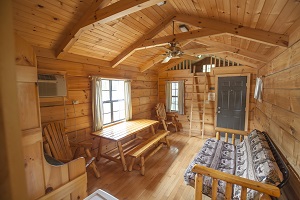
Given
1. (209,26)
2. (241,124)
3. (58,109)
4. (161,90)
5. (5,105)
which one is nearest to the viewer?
(5,105)

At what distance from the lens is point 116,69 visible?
12.8 feet

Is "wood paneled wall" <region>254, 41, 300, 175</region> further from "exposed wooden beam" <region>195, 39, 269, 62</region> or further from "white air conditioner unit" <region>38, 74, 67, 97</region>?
"white air conditioner unit" <region>38, 74, 67, 97</region>

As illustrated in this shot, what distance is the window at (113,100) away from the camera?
12.2 ft

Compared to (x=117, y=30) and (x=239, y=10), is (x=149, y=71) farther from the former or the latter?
(x=239, y=10)

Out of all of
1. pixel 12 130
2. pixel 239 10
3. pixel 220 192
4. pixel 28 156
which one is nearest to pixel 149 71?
pixel 239 10

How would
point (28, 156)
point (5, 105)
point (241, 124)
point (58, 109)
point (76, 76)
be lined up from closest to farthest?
point (5, 105), point (28, 156), point (58, 109), point (76, 76), point (241, 124)

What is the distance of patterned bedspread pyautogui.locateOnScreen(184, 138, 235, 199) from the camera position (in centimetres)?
178

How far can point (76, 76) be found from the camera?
2.95 m

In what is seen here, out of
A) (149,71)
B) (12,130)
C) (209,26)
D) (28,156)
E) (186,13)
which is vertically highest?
(186,13)

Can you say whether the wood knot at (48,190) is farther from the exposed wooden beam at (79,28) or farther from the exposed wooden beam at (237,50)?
the exposed wooden beam at (237,50)

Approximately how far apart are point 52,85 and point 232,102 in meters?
4.64

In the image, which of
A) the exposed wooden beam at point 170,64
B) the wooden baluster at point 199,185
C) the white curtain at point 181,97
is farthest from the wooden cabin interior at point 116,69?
the exposed wooden beam at point 170,64

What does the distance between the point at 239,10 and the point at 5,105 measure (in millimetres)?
2227

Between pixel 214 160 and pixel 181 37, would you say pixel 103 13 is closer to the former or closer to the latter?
pixel 181 37
